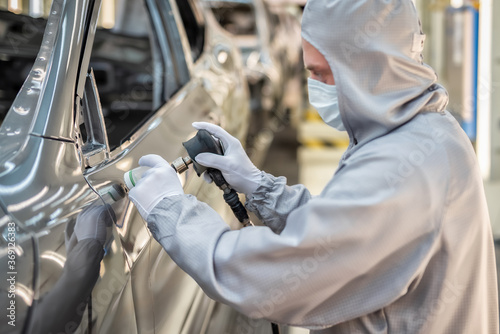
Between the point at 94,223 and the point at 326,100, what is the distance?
0.63m

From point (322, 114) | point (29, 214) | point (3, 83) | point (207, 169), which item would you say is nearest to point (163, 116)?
point (207, 169)

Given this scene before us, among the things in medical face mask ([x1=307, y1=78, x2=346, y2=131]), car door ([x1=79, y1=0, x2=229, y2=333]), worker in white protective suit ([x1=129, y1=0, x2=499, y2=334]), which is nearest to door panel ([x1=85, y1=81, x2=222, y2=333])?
car door ([x1=79, y1=0, x2=229, y2=333])

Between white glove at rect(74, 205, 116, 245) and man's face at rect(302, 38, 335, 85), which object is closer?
white glove at rect(74, 205, 116, 245)

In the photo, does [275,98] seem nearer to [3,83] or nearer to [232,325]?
[3,83]

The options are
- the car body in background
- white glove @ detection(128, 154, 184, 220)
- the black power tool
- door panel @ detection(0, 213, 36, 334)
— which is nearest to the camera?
door panel @ detection(0, 213, 36, 334)

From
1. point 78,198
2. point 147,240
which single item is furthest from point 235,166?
point 78,198

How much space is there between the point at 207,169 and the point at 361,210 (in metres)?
0.61

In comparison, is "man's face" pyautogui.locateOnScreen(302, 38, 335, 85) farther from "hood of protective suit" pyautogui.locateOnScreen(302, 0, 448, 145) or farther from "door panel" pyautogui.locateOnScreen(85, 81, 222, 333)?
"door panel" pyautogui.locateOnScreen(85, 81, 222, 333)

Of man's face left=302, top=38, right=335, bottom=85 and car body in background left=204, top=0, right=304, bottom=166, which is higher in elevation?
man's face left=302, top=38, right=335, bottom=85

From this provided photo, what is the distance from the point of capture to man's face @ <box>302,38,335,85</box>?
139 centimetres

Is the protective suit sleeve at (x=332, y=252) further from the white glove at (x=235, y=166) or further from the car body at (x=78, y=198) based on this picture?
the white glove at (x=235, y=166)

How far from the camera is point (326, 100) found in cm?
152

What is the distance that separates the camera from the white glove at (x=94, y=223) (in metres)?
1.26

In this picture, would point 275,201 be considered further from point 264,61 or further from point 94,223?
point 264,61
